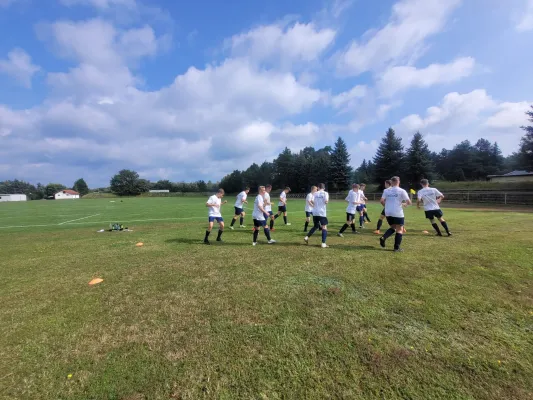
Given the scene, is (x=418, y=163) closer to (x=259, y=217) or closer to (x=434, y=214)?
(x=434, y=214)

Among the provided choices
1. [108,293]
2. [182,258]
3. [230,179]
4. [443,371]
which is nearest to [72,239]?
[182,258]

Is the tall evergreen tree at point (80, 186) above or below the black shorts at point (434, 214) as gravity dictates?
above

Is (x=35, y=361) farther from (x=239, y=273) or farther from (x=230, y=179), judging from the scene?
(x=230, y=179)

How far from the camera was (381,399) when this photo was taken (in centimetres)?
253

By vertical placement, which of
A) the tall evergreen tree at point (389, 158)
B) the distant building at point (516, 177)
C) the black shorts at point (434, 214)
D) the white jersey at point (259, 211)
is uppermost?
the tall evergreen tree at point (389, 158)

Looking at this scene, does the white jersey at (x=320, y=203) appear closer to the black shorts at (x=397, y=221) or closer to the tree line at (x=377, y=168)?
the black shorts at (x=397, y=221)

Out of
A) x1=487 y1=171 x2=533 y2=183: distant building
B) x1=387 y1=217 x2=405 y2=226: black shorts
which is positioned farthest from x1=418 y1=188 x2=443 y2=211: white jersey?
x1=487 y1=171 x2=533 y2=183: distant building

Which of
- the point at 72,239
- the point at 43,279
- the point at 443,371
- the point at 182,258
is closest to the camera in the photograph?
the point at 443,371

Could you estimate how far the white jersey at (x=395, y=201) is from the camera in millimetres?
7980

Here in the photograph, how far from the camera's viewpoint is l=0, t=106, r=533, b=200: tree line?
44219 mm

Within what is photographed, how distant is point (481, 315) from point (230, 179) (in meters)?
94.1

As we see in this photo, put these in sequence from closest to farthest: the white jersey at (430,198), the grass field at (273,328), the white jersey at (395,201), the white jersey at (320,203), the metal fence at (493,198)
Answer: the grass field at (273,328) < the white jersey at (395,201) < the white jersey at (320,203) < the white jersey at (430,198) < the metal fence at (493,198)

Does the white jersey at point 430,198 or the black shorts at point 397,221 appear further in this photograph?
the white jersey at point 430,198

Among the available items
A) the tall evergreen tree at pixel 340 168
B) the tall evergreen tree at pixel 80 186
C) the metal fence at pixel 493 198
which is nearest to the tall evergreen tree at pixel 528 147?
the metal fence at pixel 493 198
